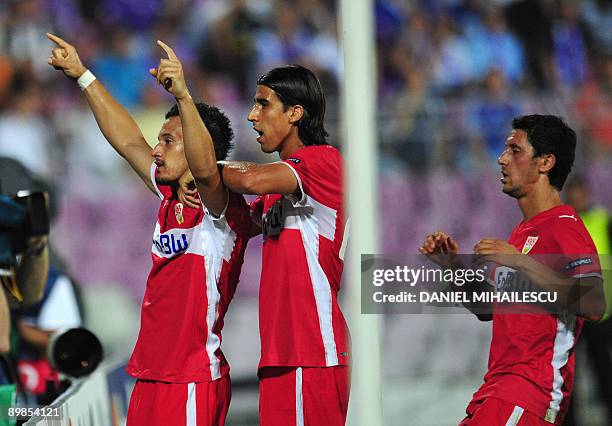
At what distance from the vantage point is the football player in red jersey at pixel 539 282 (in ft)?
10.4

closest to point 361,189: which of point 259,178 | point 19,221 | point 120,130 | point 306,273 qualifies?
point 259,178

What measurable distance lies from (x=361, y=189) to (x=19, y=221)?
199 cm

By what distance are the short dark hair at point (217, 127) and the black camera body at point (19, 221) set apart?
0.94 m

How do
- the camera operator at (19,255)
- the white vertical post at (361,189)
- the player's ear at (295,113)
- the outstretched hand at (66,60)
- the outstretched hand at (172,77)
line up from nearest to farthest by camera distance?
1. the white vertical post at (361,189)
2. the outstretched hand at (172,77)
3. the player's ear at (295,113)
4. the outstretched hand at (66,60)
5. the camera operator at (19,255)

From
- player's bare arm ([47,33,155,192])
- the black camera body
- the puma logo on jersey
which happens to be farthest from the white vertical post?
the black camera body

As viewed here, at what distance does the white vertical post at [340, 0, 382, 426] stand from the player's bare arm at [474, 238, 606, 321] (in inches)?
28.0

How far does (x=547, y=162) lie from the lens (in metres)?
3.37

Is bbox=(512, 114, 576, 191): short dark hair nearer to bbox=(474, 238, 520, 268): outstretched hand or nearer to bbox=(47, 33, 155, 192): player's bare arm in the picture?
bbox=(474, 238, 520, 268): outstretched hand

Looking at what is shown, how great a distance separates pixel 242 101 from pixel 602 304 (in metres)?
5.14

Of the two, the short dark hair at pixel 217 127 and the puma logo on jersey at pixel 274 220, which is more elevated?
the short dark hair at pixel 217 127

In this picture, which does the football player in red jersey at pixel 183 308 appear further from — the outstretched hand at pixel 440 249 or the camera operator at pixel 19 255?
the camera operator at pixel 19 255

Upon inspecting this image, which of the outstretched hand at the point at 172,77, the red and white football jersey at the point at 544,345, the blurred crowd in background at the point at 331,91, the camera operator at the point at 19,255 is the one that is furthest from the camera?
the blurred crowd in background at the point at 331,91

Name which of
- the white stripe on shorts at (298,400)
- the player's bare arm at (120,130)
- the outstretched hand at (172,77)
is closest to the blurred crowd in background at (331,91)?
the player's bare arm at (120,130)

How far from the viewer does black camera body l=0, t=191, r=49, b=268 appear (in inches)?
155
